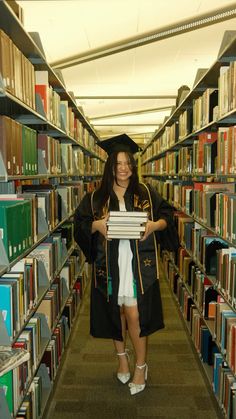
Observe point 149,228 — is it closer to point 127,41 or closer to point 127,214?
point 127,214

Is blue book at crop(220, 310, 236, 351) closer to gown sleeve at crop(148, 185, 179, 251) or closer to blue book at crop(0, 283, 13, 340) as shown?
gown sleeve at crop(148, 185, 179, 251)

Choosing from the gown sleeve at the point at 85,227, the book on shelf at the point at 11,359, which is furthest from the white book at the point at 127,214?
the book on shelf at the point at 11,359

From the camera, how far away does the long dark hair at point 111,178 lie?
2.82 m

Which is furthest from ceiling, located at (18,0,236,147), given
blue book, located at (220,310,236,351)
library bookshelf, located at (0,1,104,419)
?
blue book, located at (220,310,236,351)

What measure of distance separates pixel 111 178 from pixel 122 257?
20.5 inches

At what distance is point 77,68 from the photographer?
664 centimetres

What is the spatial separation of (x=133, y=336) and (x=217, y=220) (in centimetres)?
98

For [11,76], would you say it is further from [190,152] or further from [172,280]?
[172,280]

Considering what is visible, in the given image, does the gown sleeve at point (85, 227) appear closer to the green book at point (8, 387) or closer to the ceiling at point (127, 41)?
the green book at point (8, 387)

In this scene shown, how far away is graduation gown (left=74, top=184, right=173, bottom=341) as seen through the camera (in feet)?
9.18

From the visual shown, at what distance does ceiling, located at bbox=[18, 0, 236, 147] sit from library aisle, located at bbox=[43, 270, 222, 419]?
331cm

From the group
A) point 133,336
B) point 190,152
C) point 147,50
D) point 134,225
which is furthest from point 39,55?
point 147,50

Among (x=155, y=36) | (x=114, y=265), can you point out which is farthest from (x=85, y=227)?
(x=155, y=36)

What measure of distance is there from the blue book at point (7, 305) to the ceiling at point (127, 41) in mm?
3236
